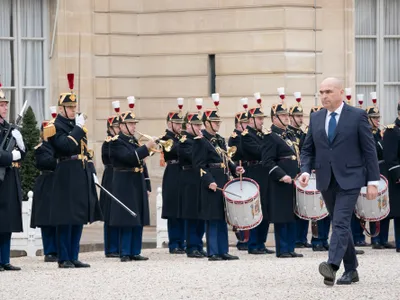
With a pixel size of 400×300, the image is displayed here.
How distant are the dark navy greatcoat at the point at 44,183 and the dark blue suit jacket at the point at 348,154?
3896mm

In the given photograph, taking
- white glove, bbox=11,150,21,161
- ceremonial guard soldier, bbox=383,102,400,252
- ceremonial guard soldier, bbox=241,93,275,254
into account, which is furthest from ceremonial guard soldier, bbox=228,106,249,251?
white glove, bbox=11,150,21,161

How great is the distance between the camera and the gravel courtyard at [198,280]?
45.1 feet

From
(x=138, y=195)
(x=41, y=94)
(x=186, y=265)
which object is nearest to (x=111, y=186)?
(x=138, y=195)

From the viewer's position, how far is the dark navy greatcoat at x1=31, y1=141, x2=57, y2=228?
57.7ft

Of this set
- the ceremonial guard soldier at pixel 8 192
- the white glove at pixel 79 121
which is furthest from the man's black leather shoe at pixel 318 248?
the ceremonial guard soldier at pixel 8 192

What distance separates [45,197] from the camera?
17.8 metres

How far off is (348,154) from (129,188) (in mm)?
4407

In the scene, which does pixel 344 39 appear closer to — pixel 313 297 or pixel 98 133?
pixel 98 133

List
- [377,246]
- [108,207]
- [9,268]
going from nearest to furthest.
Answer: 1. [9,268]
2. [108,207]
3. [377,246]

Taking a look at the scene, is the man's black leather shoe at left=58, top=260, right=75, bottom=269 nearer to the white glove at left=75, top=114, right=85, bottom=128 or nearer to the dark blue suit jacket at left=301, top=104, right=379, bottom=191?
Answer: the white glove at left=75, top=114, right=85, bottom=128

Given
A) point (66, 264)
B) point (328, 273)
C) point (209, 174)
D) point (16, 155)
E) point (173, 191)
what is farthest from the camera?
point (173, 191)

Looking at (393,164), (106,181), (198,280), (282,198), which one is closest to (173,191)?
(106,181)

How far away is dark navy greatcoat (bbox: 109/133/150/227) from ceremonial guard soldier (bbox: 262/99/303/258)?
147cm

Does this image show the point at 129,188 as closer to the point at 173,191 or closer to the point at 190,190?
the point at 190,190
